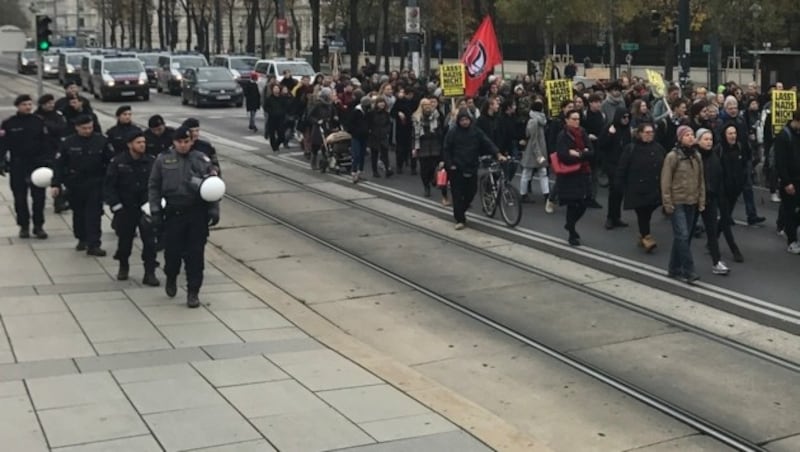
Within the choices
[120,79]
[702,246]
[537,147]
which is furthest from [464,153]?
[120,79]

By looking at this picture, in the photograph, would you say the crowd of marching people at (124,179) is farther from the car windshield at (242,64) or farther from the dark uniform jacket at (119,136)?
the car windshield at (242,64)

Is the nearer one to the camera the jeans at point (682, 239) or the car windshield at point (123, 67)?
the jeans at point (682, 239)

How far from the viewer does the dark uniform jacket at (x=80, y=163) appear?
1266 cm

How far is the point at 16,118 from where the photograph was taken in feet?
45.8

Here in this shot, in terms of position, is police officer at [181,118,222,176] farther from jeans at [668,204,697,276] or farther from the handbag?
jeans at [668,204,697,276]

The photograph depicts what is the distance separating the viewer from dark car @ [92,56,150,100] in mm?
43531

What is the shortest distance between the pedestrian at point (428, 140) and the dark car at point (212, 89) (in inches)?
916

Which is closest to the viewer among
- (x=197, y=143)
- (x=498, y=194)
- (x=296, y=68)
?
(x=197, y=143)

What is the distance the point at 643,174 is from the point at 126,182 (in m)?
5.95

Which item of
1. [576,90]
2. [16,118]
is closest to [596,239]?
[576,90]

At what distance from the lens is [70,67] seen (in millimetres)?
52594

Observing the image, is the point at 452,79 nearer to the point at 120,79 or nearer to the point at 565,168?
the point at 565,168

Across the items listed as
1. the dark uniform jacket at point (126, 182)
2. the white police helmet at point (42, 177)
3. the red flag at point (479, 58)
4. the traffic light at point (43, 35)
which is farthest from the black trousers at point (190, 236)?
the traffic light at point (43, 35)

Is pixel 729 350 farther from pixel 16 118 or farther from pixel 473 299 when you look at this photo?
pixel 16 118
